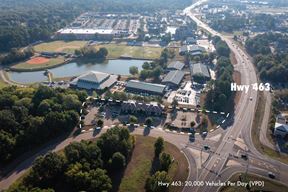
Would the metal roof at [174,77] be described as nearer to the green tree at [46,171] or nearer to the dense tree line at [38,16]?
the green tree at [46,171]

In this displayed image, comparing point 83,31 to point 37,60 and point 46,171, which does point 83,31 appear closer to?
point 37,60

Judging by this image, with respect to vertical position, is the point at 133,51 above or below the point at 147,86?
above

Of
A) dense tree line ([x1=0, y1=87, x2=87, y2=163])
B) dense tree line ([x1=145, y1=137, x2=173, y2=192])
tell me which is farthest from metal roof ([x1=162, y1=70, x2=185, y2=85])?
dense tree line ([x1=145, y1=137, x2=173, y2=192])

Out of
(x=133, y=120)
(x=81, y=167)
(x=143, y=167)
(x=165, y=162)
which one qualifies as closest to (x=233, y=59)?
(x=133, y=120)

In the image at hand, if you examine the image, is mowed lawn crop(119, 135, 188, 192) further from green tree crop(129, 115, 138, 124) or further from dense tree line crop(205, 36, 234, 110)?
dense tree line crop(205, 36, 234, 110)

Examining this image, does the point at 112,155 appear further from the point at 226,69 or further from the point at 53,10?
the point at 53,10

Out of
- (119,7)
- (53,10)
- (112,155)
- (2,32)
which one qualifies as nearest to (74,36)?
(2,32)
